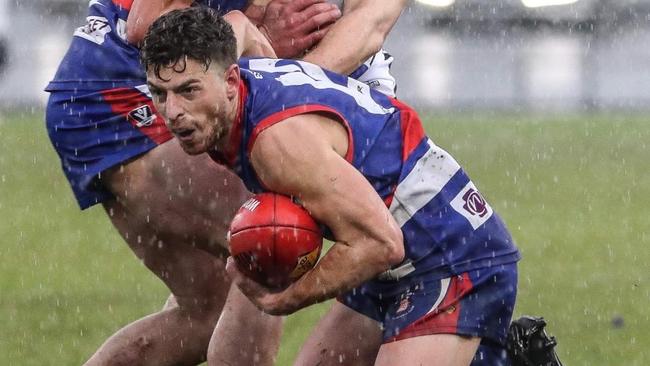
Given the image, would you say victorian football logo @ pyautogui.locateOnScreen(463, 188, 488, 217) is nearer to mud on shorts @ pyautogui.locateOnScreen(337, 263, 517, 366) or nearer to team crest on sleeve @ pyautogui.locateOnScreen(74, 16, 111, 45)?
mud on shorts @ pyautogui.locateOnScreen(337, 263, 517, 366)

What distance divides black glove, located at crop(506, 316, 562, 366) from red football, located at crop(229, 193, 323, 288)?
1.05m

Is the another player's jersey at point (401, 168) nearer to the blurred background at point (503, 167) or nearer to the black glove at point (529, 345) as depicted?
the black glove at point (529, 345)

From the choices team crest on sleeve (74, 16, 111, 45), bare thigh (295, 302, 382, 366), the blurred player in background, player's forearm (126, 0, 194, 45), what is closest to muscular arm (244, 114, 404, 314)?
bare thigh (295, 302, 382, 366)

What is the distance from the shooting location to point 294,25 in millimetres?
5977

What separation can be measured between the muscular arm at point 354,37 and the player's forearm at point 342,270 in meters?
1.10

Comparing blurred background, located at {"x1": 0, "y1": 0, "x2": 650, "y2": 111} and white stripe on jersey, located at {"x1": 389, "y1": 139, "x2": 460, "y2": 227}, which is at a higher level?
white stripe on jersey, located at {"x1": 389, "y1": 139, "x2": 460, "y2": 227}

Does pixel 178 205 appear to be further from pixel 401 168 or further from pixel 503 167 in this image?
pixel 503 167

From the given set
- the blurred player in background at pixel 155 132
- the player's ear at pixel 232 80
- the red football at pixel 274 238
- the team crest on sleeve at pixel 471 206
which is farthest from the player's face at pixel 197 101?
the blurred player in background at pixel 155 132

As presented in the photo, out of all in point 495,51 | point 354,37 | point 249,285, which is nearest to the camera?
point 249,285

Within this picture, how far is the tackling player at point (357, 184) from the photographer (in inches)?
188

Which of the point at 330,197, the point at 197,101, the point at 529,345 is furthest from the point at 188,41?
the point at 529,345

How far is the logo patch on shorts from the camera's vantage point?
235 inches

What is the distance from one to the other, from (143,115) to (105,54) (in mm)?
300

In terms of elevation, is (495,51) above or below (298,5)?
below
